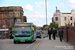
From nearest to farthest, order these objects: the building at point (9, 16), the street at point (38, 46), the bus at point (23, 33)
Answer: the street at point (38, 46)
the bus at point (23, 33)
the building at point (9, 16)

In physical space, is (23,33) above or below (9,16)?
below

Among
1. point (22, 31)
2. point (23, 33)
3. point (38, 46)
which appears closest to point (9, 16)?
point (22, 31)

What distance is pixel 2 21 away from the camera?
66.5 metres

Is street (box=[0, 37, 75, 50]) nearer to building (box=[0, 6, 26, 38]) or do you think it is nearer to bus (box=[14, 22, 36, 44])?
bus (box=[14, 22, 36, 44])

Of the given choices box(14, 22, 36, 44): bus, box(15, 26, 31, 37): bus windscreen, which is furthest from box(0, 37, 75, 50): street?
box(15, 26, 31, 37): bus windscreen

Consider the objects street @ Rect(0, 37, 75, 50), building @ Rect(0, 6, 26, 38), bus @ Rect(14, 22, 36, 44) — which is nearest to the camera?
street @ Rect(0, 37, 75, 50)

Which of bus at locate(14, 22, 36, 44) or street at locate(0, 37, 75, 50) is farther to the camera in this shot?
bus at locate(14, 22, 36, 44)

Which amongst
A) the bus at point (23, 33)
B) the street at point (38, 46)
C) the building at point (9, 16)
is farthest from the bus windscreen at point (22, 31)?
the building at point (9, 16)

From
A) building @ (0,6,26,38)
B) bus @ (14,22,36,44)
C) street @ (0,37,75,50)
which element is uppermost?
building @ (0,6,26,38)

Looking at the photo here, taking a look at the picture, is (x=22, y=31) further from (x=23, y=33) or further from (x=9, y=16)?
(x=9, y=16)

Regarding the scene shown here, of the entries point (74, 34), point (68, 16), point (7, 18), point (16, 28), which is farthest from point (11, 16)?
point (74, 34)

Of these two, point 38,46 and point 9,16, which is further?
point 9,16

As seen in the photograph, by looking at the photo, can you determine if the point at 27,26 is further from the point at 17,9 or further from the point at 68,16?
the point at 68,16

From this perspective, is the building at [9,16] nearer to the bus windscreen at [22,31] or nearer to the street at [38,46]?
the bus windscreen at [22,31]
